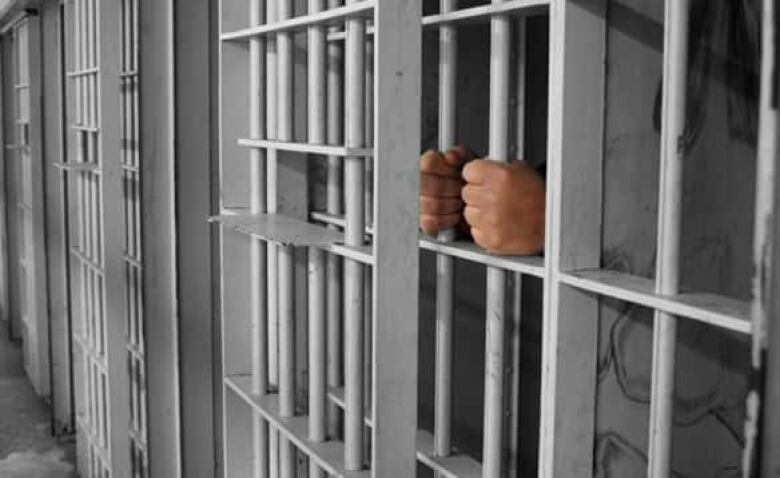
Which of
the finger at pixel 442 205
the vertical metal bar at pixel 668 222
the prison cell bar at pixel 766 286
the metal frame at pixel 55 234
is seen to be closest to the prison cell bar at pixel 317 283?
the finger at pixel 442 205

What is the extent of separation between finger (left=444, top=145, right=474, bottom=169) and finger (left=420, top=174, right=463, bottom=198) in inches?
1.1

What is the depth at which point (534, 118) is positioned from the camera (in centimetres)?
170

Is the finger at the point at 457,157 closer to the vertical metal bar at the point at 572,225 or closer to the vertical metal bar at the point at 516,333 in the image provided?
the vertical metal bar at the point at 516,333

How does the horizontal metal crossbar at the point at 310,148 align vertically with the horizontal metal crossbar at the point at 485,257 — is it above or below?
above

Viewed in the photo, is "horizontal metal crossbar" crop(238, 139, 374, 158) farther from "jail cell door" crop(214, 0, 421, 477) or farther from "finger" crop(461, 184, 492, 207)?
"finger" crop(461, 184, 492, 207)

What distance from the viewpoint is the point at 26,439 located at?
16.0 feet

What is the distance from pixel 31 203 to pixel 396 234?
4592 mm

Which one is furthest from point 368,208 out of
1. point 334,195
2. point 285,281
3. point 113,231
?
point 113,231

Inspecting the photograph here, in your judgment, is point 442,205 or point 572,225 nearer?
point 572,225

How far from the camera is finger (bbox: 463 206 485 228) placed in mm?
1438

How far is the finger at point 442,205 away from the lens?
159cm

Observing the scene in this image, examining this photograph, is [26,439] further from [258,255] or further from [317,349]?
[317,349]

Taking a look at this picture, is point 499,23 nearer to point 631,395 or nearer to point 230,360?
point 631,395

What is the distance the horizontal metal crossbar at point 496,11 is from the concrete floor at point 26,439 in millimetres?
3592
